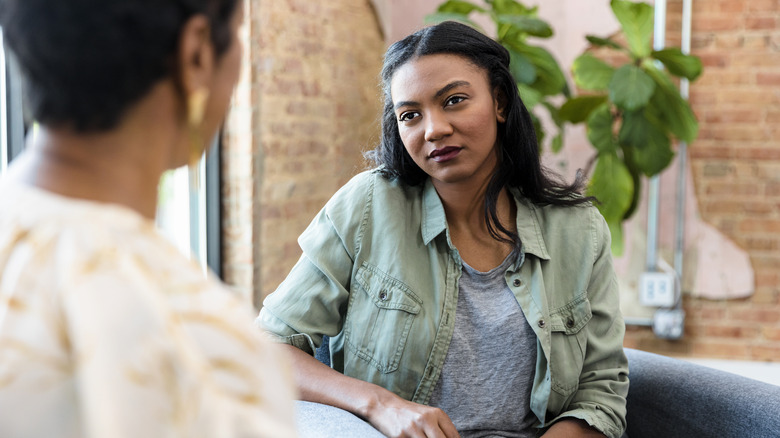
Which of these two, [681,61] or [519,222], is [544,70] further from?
[519,222]

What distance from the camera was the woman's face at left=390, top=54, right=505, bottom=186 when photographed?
4.63 feet

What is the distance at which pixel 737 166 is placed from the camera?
3.38 m

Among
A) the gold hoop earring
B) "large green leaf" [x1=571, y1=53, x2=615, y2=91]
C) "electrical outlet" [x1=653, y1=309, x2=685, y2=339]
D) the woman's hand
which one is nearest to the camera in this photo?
the gold hoop earring

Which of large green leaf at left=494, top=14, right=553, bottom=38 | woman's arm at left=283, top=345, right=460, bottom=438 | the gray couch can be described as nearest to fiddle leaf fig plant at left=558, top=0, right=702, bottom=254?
large green leaf at left=494, top=14, right=553, bottom=38

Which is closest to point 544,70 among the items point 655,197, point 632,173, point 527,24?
point 527,24

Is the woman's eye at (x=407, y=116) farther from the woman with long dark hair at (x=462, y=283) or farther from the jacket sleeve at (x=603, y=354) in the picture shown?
the jacket sleeve at (x=603, y=354)

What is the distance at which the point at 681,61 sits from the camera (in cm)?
293

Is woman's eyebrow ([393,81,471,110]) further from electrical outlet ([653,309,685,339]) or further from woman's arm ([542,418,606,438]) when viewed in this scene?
electrical outlet ([653,309,685,339])

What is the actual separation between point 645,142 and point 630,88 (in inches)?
9.2

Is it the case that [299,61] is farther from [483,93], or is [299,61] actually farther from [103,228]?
[103,228]

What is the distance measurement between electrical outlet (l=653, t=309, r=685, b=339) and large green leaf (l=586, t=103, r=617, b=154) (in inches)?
36.6

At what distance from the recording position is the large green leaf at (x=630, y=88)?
281cm

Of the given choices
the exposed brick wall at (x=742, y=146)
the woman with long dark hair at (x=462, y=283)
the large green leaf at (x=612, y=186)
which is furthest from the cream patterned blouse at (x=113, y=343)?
the exposed brick wall at (x=742, y=146)

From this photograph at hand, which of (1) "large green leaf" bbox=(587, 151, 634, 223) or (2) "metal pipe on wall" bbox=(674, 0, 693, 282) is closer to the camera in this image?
(1) "large green leaf" bbox=(587, 151, 634, 223)
